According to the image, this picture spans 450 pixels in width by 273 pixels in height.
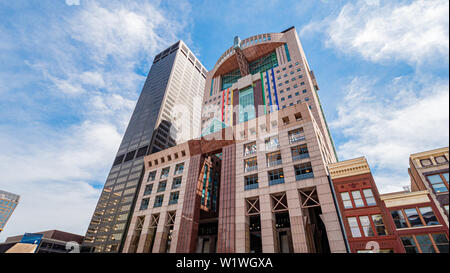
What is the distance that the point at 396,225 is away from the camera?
2433 centimetres

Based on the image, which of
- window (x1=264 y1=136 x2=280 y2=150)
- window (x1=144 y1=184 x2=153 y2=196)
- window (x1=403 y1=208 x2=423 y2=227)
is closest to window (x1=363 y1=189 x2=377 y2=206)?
window (x1=403 y1=208 x2=423 y2=227)

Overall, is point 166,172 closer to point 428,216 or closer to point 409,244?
point 409,244

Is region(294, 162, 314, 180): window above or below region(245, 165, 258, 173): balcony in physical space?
below

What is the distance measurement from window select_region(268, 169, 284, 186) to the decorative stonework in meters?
8.62

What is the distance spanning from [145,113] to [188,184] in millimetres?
103981

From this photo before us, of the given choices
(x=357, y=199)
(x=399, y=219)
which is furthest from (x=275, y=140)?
(x=399, y=219)

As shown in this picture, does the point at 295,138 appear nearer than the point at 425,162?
No

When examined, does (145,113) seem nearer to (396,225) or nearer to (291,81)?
(291,81)

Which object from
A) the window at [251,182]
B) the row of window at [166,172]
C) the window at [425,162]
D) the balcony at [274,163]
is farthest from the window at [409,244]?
the row of window at [166,172]

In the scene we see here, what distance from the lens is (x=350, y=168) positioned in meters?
31.3

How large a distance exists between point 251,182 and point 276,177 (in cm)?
513

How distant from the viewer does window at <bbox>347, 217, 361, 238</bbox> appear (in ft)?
88.6

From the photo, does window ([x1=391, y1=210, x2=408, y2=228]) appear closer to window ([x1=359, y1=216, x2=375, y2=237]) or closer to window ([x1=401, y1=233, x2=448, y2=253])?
window ([x1=401, y1=233, x2=448, y2=253])
